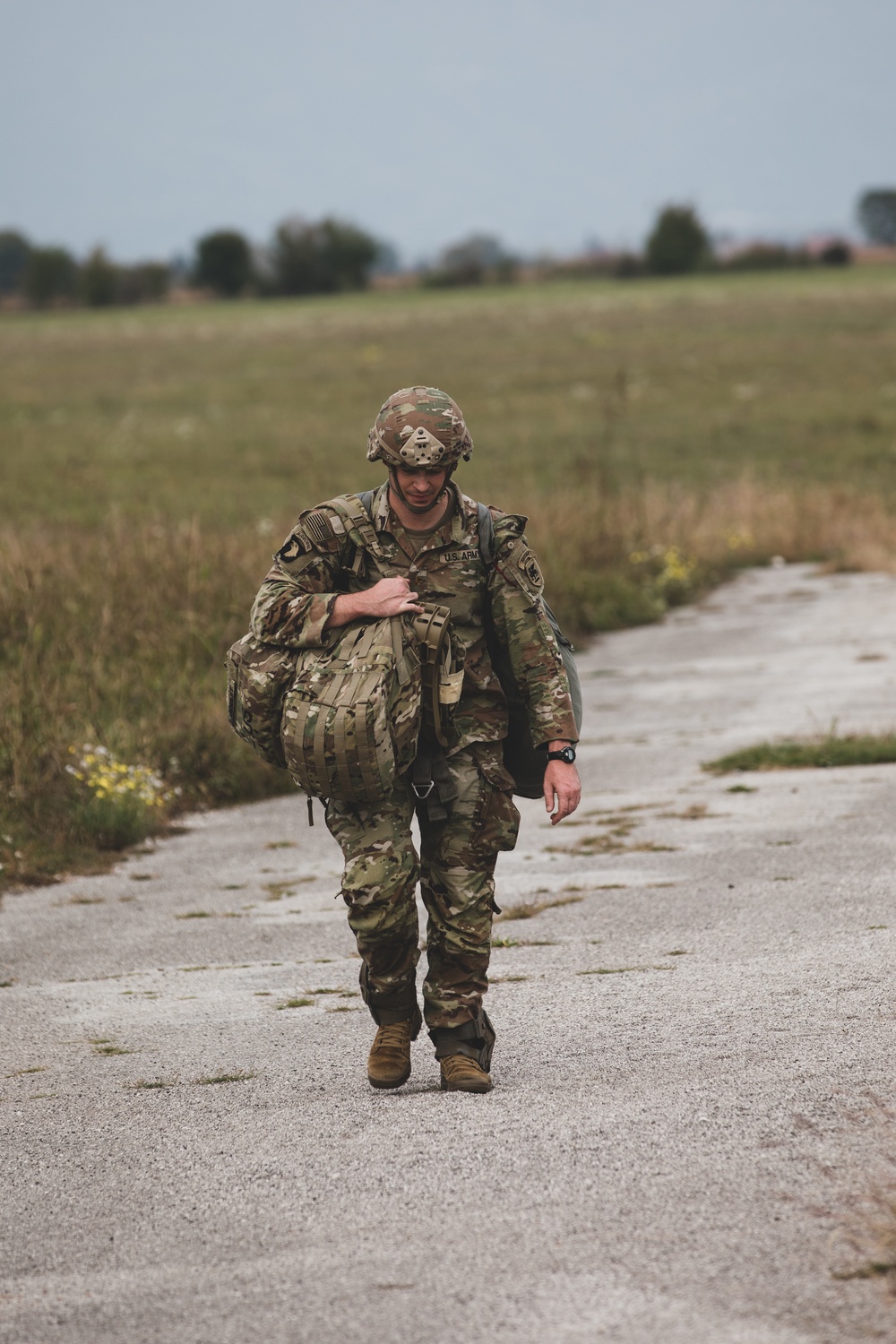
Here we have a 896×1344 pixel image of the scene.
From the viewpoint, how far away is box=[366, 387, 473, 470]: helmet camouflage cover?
4469mm

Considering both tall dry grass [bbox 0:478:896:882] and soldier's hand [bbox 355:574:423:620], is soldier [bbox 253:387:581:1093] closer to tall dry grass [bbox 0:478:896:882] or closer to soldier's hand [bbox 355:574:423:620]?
soldier's hand [bbox 355:574:423:620]

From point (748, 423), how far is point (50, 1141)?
97.7 feet

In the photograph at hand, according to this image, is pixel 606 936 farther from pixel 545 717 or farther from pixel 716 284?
pixel 716 284

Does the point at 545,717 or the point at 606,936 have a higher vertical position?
the point at 545,717

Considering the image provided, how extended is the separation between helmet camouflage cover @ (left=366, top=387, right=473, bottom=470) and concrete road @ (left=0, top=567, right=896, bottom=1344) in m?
1.73

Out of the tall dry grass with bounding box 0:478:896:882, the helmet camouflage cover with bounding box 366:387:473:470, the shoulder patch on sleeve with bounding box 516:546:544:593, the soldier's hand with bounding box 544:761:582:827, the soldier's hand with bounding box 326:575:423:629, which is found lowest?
the tall dry grass with bounding box 0:478:896:882

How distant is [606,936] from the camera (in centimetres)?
635

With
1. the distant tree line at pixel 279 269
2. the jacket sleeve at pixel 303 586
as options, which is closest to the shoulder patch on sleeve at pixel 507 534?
the jacket sleeve at pixel 303 586

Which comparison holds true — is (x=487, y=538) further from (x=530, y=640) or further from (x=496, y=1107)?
(x=496, y=1107)

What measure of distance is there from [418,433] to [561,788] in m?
1.06

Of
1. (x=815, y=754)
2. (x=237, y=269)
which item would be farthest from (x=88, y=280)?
(x=815, y=754)

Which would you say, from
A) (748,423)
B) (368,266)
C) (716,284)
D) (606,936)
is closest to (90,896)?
(606,936)

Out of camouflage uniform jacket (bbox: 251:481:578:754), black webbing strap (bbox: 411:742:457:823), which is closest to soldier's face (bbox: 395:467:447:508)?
camouflage uniform jacket (bbox: 251:481:578:754)

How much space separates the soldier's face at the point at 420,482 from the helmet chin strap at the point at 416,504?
0.02 metres
